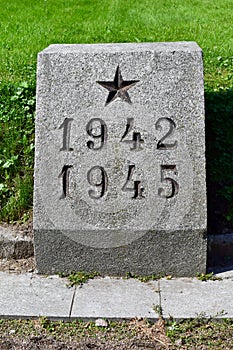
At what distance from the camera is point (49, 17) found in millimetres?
7586

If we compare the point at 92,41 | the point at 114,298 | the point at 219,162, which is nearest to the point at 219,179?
the point at 219,162

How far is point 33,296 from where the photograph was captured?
353 centimetres

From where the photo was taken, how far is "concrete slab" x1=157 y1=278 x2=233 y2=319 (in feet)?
11.0

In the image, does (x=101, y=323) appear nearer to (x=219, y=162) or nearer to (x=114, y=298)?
(x=114, y=298)

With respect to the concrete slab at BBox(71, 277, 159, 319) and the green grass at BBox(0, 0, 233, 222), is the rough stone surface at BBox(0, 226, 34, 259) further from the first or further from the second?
the concrete slab at BBox(71, 277, 159, 319)

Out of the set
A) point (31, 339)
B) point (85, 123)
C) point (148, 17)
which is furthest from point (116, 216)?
point (148, 17)

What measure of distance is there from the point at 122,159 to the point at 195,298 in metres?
0.91

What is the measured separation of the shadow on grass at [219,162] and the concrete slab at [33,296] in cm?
106

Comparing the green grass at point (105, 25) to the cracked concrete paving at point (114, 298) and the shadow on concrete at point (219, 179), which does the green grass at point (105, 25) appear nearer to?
the shadow on concrete at point (219, 179)

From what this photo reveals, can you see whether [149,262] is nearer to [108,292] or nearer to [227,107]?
[108,292]

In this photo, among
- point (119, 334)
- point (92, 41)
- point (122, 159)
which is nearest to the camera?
point (119, 334)

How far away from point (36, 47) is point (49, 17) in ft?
4.76

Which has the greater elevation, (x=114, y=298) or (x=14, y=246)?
(x=14, y=246)

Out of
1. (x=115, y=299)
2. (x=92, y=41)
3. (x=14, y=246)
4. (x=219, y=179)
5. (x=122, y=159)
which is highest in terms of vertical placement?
(x=92, y=41)
